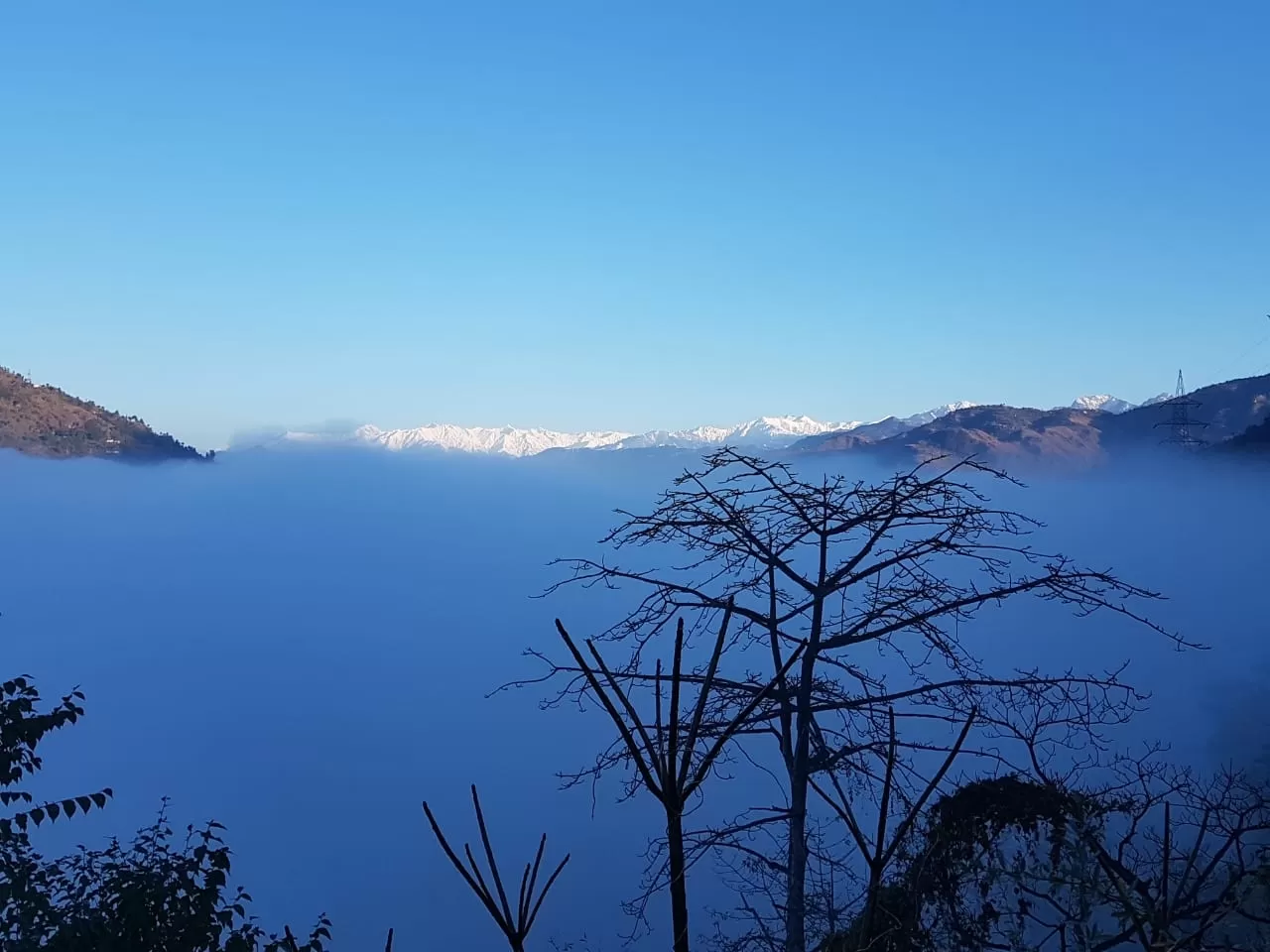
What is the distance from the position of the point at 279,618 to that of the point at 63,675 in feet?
94.6

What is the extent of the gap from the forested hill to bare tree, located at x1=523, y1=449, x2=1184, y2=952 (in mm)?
100075

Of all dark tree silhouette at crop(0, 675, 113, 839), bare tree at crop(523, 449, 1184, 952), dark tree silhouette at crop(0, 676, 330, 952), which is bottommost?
dark tree silhouette at crop(0, 676, 330, 952)

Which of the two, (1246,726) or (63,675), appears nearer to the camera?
(1246,726)

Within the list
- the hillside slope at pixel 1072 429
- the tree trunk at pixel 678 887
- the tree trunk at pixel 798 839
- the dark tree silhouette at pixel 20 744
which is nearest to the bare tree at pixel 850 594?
the tree trunk at pixel 798 839

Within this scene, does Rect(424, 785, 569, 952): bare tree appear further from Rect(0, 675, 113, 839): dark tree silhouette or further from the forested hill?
the forested hill

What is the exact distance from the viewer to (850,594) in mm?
5199

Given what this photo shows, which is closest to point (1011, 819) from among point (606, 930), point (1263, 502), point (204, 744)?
point (606, 930)

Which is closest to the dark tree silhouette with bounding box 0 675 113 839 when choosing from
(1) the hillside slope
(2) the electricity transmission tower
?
(2) the electricity transmission tower

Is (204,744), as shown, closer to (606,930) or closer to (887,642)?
(606,930)

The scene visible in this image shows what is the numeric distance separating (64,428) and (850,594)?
107167 millimetres

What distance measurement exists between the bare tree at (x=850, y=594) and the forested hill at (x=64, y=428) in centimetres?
10008

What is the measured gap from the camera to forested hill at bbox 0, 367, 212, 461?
293 feet

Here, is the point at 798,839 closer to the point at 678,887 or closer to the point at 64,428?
the point at 678,887

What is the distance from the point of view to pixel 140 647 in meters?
121
